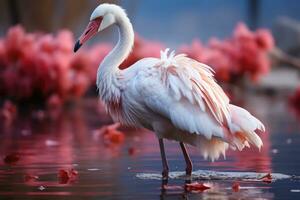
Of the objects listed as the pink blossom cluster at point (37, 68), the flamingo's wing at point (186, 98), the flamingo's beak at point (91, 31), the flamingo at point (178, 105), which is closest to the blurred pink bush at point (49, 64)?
the pink blossom cluster at point (37, 68)

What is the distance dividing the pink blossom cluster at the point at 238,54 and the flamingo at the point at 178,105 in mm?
13772

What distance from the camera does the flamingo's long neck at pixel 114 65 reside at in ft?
34.1

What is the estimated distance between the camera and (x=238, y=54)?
1000 inches

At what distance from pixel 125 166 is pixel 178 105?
136cm

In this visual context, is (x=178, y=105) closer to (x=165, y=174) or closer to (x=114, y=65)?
(x=165, y=174)

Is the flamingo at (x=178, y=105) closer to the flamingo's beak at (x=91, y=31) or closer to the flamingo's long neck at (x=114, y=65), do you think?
the flamingo's long neck at (x=114, y=65)

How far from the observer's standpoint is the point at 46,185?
9.27m

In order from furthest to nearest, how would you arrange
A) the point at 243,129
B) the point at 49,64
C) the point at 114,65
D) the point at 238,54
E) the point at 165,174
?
the point at 238,54, the point at 49,64, the point at 114,65, the point at 165,174, the point at 243,129

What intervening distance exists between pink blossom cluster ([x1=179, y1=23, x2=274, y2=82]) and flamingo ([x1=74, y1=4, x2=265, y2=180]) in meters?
13.8

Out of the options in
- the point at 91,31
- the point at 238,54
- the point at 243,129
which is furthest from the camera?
the point at 238,54

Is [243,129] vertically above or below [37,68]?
below

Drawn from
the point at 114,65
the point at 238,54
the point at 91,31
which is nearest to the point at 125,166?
the point at 114,65

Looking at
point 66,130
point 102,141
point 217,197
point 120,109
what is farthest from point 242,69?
point 217,197

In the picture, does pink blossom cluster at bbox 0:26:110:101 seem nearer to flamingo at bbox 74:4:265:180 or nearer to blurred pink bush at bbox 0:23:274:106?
blurred pink bush at bbox 0:23:274:106
